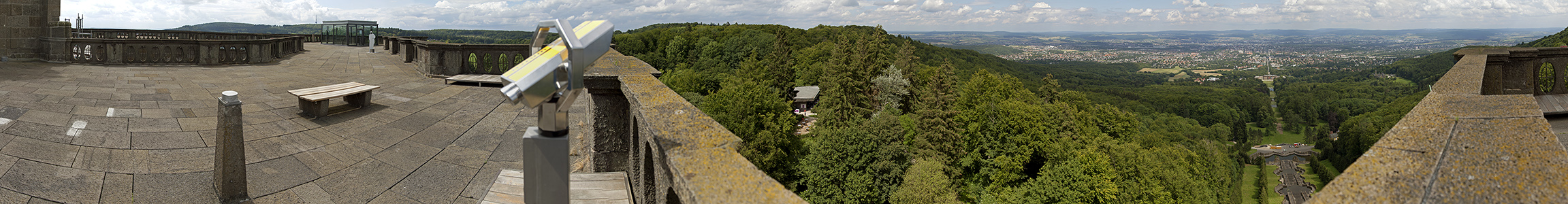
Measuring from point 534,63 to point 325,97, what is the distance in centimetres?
604

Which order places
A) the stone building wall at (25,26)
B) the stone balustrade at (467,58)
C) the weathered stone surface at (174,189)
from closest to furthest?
the weathered stone surface at (174,189) < the stone balustrade at (467,58) < the stone building wall at (25,26)

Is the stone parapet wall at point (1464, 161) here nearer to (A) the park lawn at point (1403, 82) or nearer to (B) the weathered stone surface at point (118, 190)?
(B) the weathered stone surface at point (118, 190)

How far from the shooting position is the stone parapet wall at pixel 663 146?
2.09m

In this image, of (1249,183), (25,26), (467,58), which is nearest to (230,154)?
(467,58)

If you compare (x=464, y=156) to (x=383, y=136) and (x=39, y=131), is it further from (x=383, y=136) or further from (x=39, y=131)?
(x=39, y=131)

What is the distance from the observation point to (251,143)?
18.5ft

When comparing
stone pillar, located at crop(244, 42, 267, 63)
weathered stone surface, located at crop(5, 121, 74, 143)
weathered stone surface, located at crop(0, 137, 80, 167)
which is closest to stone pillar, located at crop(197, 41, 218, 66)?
stone pillar, located at crop(244, 42, 267, 63)

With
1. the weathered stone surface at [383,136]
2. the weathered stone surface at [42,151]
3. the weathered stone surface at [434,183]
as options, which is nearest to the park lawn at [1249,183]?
the weathered stone surface at [383,136]

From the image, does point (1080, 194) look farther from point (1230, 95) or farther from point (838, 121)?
point (1230, 95)

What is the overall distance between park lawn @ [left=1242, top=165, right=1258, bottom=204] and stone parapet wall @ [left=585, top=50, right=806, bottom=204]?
92.4 m

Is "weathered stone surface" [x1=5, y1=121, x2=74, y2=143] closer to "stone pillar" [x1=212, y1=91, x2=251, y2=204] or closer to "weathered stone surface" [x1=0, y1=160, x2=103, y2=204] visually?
"weathered stone surface" [x1=0, y1=160, x2=103, y2=204]

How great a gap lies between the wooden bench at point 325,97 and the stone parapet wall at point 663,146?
12.1ft

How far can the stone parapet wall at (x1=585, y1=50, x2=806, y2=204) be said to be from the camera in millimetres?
2090

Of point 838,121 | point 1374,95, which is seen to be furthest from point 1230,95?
point 838,121
